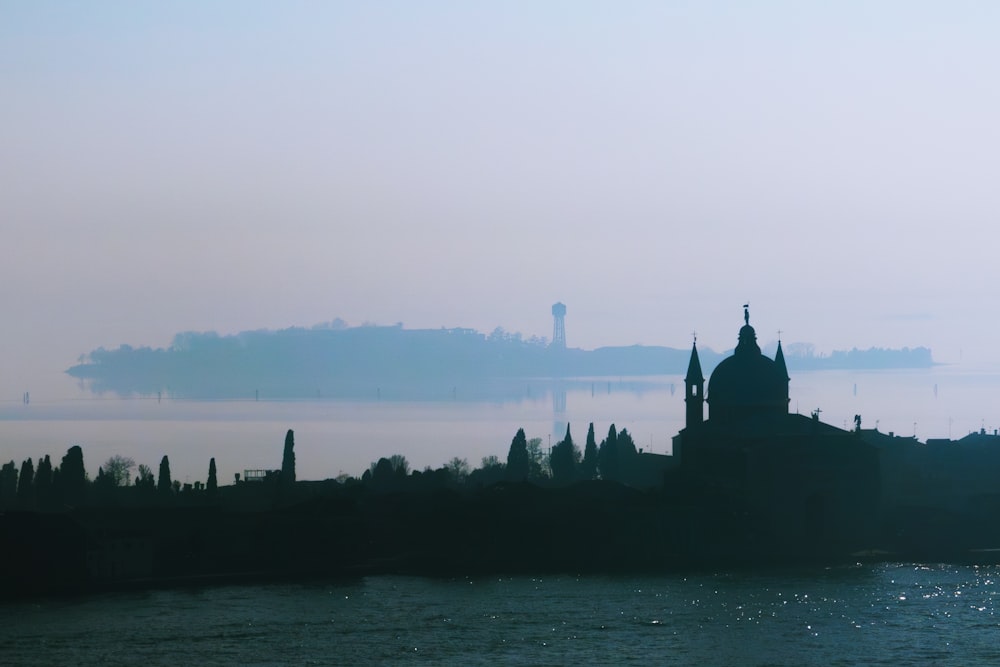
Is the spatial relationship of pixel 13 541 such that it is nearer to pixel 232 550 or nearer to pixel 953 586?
pixel 232 550

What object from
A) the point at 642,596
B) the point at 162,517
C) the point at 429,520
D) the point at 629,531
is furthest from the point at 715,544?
the point at 162,517

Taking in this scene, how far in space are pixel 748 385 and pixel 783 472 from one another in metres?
4.08

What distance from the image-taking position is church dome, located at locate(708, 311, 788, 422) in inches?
3388

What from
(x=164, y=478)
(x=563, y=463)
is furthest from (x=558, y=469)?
(x=164, y=478)

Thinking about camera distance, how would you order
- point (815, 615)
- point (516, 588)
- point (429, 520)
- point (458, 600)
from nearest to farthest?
1. point (815, 615)
2. point (458, 600)
3. point (516, 588)
4. point (429, 520)

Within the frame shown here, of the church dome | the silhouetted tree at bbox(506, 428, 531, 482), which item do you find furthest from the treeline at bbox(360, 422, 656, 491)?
the church dome

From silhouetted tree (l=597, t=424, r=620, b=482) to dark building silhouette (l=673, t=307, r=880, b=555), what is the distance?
1058 inches

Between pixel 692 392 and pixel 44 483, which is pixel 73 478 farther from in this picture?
pixel 692 392

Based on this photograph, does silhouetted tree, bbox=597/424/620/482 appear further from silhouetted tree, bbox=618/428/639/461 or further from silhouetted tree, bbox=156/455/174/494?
silhouetted tree, bbox=156/455/174/494

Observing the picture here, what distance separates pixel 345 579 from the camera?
7069cm

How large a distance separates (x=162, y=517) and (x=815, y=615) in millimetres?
24965

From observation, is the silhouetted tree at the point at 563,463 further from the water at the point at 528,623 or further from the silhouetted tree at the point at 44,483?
the water at the point at 528,623

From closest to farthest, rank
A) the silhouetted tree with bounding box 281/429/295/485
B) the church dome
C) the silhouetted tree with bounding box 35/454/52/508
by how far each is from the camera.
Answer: the church dome, the silhouetted tree with bounding box 35/454/52/508, the silhouetted tree with bounding box 281/429/295/485

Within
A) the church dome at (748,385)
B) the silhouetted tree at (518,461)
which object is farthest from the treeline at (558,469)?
the church dome at (748,385)
